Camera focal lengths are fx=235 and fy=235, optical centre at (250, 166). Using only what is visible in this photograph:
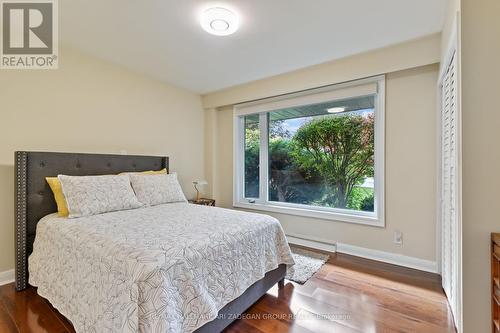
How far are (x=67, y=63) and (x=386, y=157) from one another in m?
3.64

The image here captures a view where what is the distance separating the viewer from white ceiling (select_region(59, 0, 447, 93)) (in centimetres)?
185

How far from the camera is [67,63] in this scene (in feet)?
8.27

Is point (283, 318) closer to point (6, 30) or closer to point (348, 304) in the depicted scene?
point (348, 304)

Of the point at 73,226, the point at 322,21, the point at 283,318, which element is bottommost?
the point at 283,318

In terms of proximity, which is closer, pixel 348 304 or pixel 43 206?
pixel 348 304

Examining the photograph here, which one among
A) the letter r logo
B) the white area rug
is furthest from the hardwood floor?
the letter r logo

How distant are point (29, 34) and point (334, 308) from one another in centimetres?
360

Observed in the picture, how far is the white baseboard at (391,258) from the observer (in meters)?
2.42

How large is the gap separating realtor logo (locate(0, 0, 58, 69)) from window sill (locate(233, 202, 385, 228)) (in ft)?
9.86

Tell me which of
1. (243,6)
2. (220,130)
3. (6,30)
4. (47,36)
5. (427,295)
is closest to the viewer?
(243,6)

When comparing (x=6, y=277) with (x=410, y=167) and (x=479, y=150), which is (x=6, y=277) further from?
(x=410, y=167)

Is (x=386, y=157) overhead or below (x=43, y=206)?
overhead

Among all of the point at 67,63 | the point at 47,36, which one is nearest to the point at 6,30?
the point at 47,36

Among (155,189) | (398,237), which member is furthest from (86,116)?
(398,237)
